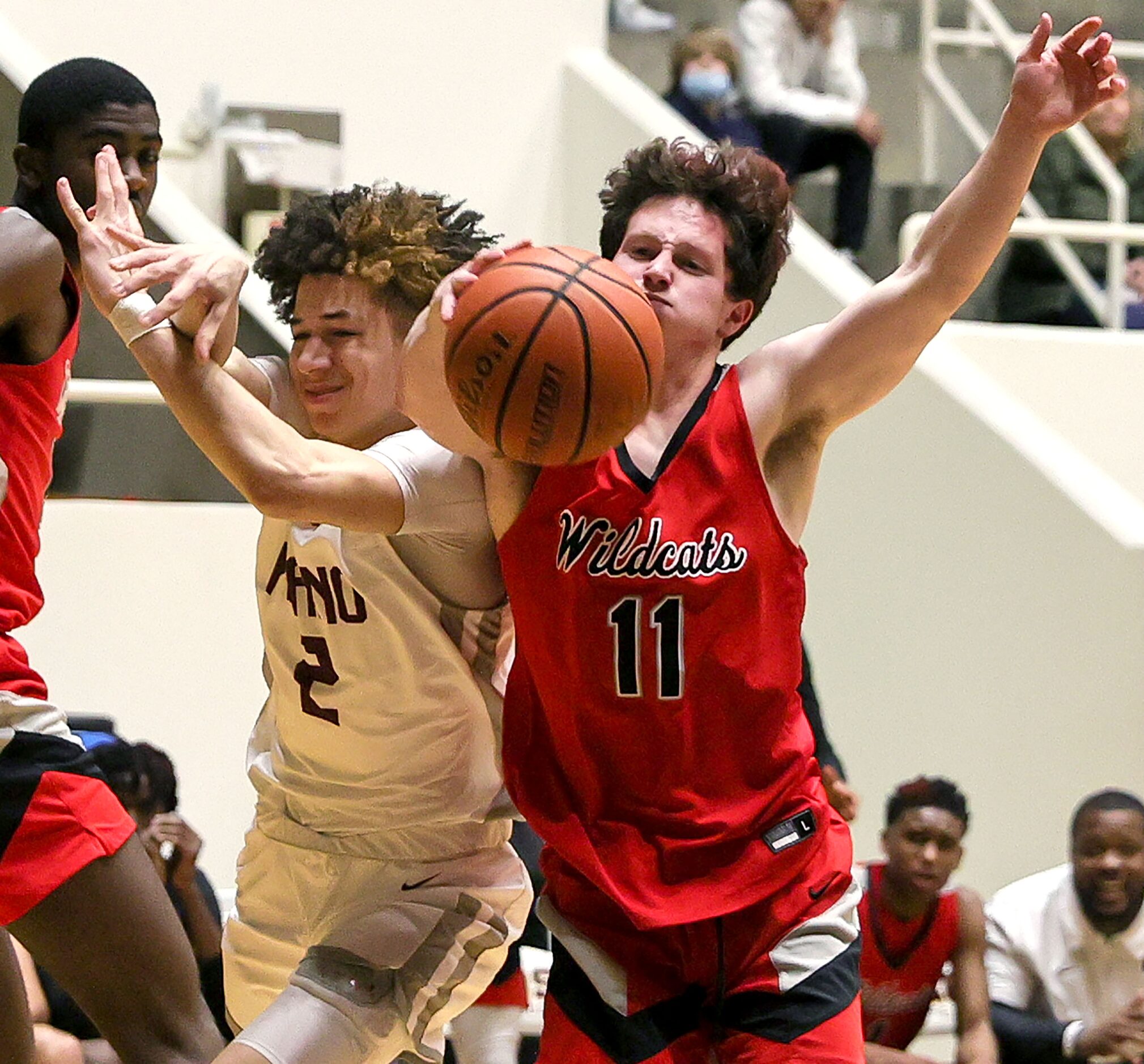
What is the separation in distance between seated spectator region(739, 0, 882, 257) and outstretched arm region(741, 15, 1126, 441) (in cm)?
581

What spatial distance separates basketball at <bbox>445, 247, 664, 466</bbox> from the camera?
110 inches

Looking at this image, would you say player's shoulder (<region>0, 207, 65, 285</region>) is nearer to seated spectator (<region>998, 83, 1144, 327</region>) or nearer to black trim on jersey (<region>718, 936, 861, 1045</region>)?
black trim on jersey (<region>718, 936, 861, 1045</region>)

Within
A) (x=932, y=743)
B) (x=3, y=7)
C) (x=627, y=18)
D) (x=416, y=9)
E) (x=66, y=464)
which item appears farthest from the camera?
(x=627, y=18)

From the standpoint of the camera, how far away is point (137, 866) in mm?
3469

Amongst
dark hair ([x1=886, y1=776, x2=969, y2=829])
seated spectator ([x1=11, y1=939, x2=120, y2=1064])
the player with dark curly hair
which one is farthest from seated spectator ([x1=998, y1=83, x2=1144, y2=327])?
the player with dark curly hair

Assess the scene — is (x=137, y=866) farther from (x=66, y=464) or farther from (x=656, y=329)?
(x=66, y=464)

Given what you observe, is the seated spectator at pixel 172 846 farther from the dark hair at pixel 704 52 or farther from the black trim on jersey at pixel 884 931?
the dark hair at pixel 704 52

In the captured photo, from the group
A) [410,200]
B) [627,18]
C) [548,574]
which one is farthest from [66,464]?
[627,18]

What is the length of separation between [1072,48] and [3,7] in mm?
5925

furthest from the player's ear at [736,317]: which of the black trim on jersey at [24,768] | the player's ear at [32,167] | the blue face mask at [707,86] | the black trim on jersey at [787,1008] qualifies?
the blue face mask at [707,86]

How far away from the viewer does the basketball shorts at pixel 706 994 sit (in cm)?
299

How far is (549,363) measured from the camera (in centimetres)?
279

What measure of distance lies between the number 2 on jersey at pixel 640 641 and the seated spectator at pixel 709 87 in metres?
6.12

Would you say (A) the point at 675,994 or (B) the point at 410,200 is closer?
(A) the point at 675,994
